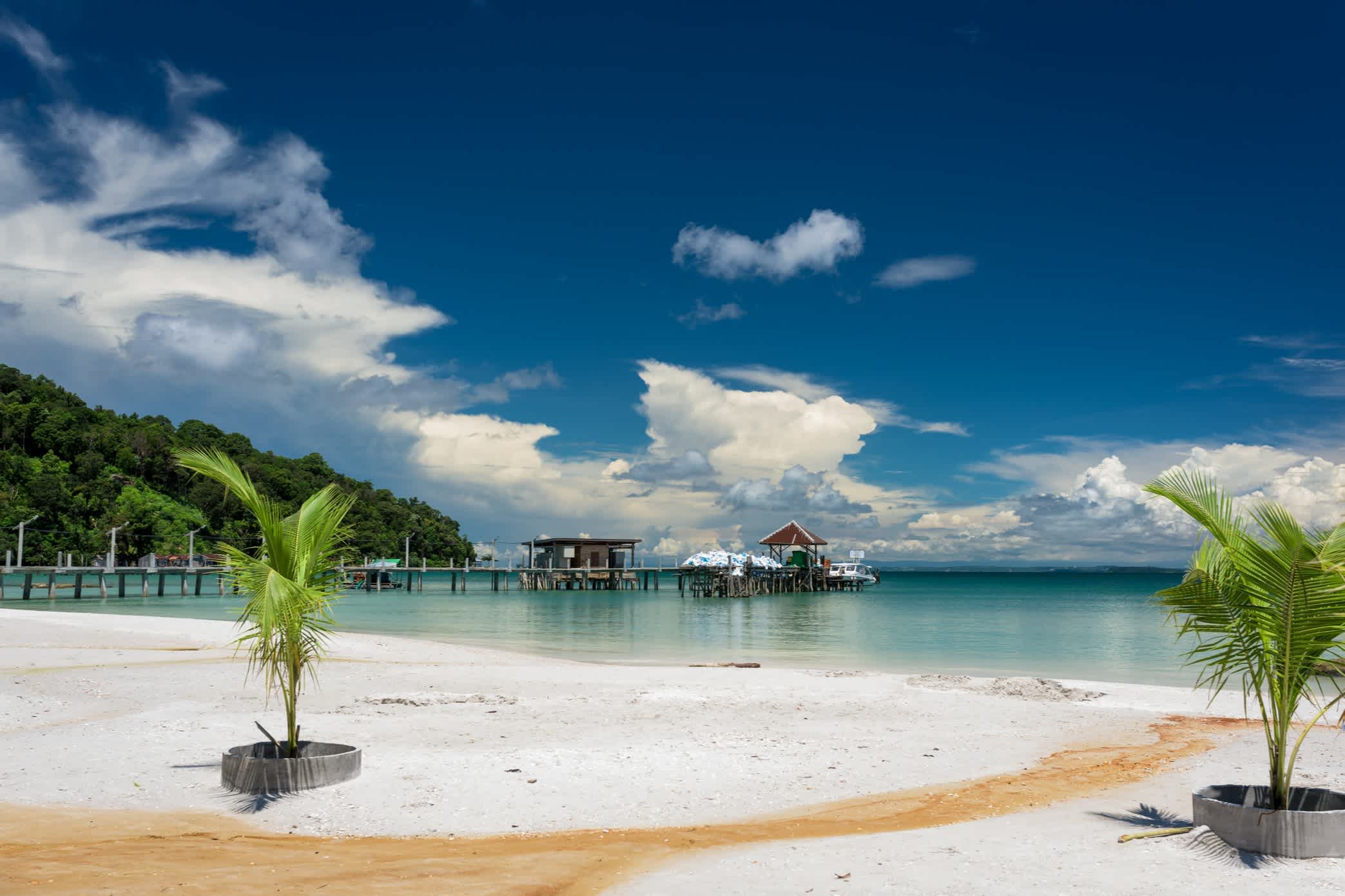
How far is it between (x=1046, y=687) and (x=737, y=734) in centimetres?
821

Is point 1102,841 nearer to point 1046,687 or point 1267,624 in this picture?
point 1267,624

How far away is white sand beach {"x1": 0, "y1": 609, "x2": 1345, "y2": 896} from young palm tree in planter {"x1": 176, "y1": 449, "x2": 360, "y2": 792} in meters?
0.21

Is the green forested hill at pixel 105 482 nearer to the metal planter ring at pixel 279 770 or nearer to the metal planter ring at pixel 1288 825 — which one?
the metal planter ring at pixel 279 770

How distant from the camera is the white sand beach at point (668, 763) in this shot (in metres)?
5.64

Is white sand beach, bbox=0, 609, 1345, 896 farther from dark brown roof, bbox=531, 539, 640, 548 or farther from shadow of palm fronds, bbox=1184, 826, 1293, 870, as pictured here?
dark brown roof, bbox=531, 539, 640, 548

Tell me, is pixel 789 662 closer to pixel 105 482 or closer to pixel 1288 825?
pixel 1288 825

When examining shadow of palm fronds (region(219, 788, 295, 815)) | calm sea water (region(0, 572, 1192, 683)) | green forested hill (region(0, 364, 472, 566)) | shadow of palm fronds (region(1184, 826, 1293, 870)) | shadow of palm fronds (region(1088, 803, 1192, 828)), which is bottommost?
calm sea water (region(0, 572, 1192, 683))

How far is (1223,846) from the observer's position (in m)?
5.74

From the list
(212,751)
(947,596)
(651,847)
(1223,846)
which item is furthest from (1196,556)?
(947,596)

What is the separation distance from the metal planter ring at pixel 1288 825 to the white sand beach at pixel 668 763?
0.38 feet

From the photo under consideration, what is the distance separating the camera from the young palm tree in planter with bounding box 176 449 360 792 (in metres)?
7.17

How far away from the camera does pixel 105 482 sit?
77688mm

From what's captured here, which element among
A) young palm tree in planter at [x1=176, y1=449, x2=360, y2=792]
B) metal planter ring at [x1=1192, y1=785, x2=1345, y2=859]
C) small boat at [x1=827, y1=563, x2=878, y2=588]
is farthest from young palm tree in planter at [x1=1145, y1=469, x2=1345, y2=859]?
small boat at [x1=827, y1=563, x2=878, y2=588]

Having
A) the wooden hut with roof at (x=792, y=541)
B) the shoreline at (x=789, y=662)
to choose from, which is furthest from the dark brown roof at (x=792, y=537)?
the shoreline at (x=789, y=662)
